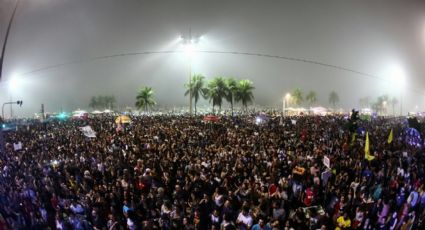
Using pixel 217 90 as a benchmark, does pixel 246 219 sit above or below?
below

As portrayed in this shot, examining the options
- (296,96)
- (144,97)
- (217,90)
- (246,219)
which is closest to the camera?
(246,219)

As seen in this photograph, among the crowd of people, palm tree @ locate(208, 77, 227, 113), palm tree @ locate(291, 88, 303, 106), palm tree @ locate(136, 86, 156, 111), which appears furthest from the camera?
palm tree @ locate(291, 88, 303, 106)

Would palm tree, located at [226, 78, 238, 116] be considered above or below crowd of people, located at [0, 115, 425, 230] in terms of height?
above

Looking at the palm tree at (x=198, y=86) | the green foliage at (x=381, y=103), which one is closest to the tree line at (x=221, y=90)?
the palm tree at (x=198, y=86)

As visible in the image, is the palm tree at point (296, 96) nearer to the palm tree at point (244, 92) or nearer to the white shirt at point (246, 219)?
the palm tree at point (244, 92)

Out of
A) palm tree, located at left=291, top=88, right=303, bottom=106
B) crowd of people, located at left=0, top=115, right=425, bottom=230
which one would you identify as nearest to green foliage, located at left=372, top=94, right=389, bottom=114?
palm tree, located at left=291, top=88, right=303, bottom=106

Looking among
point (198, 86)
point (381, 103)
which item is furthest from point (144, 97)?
point (381, 103)

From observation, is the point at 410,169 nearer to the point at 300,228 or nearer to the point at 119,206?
the point at 300,228

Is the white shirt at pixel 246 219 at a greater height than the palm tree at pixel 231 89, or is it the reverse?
the palm tree at pixel 231 89

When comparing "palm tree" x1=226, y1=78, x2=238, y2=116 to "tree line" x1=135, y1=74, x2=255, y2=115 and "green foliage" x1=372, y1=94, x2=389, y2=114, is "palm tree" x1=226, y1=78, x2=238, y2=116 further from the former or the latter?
"green foliage" x1=372, y1=94, x2=389, y2=114

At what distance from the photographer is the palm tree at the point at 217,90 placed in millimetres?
82375

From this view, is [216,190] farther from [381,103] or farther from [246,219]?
[381,103]

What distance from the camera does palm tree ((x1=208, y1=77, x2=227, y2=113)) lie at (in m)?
82.4

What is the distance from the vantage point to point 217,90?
82375 mm
